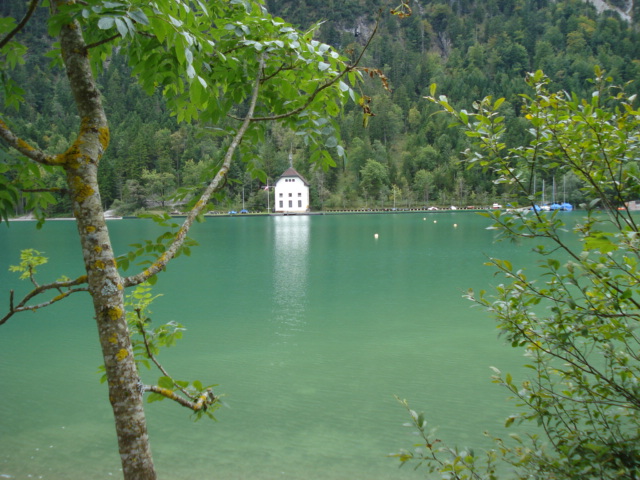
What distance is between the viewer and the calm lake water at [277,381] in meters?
6.05

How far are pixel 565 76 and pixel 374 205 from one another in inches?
3548

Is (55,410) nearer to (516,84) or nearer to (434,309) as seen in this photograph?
(434,309)

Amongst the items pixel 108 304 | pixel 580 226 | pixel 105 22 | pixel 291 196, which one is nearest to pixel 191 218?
pixel 108 304

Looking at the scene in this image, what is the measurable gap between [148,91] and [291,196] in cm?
10708

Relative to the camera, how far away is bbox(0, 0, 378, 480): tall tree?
1.45 meters

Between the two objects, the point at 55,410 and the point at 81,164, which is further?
the point at 55,410

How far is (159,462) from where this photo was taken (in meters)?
5.96

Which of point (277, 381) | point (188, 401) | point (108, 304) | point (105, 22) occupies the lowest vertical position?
point (277, 381)

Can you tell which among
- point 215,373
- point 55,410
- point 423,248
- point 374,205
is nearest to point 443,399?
point 215,373

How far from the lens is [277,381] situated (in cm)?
879

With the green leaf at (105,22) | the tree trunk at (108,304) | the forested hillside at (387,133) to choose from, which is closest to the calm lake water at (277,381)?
the tree trunk at (108,304)

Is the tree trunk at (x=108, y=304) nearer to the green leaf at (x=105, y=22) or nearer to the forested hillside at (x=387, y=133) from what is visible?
the green leaf at (x=105, y=22)

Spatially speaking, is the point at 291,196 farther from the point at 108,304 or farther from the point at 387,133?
the point at 108,304

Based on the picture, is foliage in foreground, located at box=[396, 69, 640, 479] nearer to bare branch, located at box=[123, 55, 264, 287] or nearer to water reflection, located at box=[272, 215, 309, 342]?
bare branch, located at box=[123, 55, 264, 287]
